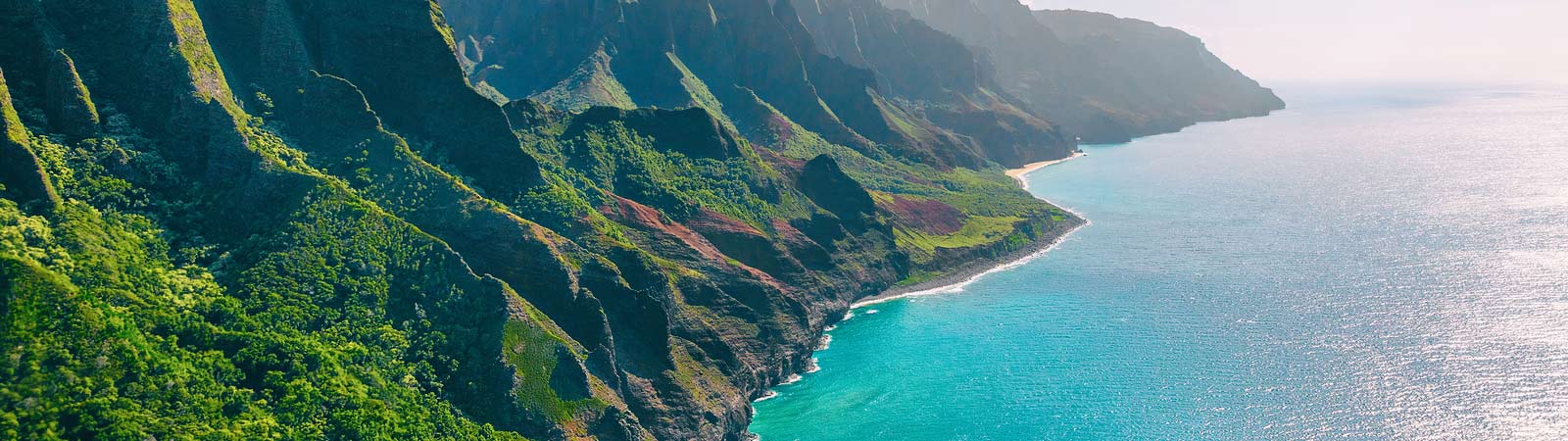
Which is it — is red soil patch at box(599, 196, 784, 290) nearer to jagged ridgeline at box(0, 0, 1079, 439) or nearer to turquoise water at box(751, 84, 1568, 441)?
jagged ridgeline at box(0, 0, 1079, 439)

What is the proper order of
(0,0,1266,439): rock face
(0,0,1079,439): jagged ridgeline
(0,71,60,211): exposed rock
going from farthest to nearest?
1. (0,71,60,211): exposed rock
2. (0,0,1266,439): rock face
3. (0,0,1079,439): jagged ridgeline

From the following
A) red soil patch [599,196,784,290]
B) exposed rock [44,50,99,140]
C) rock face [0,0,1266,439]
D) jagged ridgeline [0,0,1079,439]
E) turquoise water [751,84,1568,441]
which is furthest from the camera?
red soil patch [599,196,784,290]

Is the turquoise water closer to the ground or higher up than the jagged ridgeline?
closer to the ground

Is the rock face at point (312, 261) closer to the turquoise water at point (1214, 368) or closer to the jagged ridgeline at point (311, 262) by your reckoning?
the jagged ridgeline at point (311, 262)

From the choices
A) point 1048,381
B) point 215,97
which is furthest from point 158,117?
point 1048,381

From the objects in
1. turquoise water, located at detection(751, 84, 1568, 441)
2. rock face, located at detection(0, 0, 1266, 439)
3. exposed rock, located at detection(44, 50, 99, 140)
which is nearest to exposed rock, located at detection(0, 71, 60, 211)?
rock face, located at detection(0, 0, 1266, 439)

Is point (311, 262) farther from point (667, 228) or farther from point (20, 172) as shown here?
point (667, 228)

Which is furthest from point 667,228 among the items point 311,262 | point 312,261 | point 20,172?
point 20,172

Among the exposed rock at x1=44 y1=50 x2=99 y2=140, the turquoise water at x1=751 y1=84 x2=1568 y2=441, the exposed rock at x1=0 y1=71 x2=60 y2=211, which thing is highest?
the exposed rock at x1=44 y1=50 x2=99 y2=140

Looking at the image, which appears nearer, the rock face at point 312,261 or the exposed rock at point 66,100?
the rock face at point 312,261

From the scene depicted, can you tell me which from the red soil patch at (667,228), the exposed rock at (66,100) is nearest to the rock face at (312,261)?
the exposed rock at (66,100)

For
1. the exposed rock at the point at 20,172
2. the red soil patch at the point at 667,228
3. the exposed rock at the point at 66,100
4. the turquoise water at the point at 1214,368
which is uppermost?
the exposed rock at the point at 66,100

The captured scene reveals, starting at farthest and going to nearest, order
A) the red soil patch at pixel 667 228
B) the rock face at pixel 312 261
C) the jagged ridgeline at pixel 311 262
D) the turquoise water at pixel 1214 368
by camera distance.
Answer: the red soil patch at pixel 667 228
the turquoise water at pixel 1214 368
the rock face at pixel 312 261
the jagged ridgeline at pixel 311 262

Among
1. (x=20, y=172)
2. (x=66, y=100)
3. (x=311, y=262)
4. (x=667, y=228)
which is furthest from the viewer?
(x=667, y=228)
